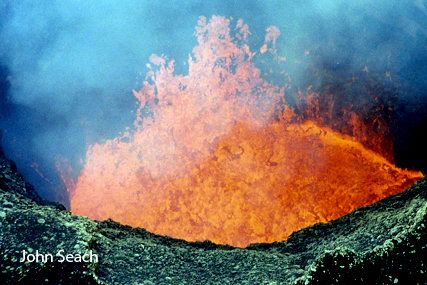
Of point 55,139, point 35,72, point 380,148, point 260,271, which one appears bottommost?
point 260,271

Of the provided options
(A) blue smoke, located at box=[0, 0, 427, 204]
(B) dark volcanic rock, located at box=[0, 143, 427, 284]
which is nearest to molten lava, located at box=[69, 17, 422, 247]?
(A) blue smoke, located at box=[0, 0, 427, 204]

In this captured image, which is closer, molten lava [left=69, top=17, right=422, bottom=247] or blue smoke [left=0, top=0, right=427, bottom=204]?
blue smoke [left=0, top=0, right=427, bottom=204]

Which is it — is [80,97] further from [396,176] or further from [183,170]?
[396,176]

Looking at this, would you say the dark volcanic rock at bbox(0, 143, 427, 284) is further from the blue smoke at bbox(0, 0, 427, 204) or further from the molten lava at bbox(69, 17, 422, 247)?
the molten lava at bbox(69, 17, 422, 247)

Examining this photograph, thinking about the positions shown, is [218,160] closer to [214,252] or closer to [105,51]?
[105,51]

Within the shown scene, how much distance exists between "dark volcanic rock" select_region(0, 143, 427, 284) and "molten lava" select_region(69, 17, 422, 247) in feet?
11.9

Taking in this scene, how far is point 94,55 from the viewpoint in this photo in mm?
9164

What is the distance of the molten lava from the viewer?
9508mm

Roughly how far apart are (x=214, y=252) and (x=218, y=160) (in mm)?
5049

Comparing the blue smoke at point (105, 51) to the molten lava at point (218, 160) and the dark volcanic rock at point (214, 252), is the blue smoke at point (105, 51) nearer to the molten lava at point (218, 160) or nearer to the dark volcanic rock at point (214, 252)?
the molten lava at point (218, 160)

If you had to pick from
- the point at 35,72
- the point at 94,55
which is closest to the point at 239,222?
the point at 94,55

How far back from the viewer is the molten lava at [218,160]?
31.2 feet

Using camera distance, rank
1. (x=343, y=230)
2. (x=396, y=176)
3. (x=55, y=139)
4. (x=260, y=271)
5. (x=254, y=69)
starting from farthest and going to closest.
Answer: (x=254, y=69)
(x=55, y=139)
(x=396, y=176)
(x=343, y=230)
(x=260, y=271)

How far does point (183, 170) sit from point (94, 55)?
12.8ft
